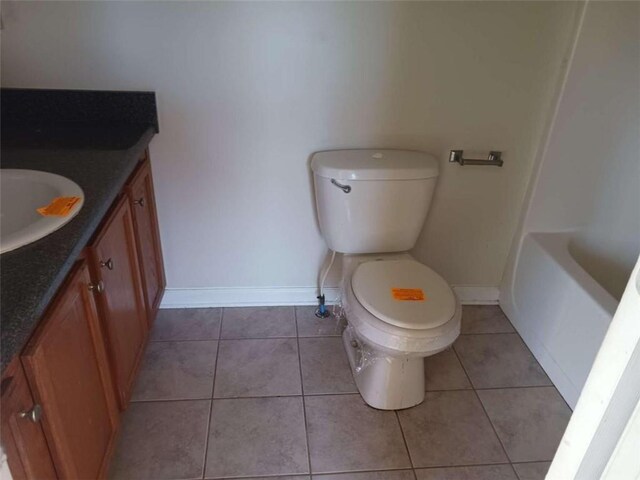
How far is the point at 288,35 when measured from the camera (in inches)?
65.2

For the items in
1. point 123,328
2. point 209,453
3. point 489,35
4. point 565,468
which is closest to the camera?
point 565,468

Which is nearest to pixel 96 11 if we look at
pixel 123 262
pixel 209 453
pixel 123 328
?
pixel 123 262

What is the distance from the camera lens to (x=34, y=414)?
2.87 feet

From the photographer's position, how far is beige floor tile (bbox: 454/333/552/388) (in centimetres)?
188

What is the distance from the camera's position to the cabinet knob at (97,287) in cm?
117

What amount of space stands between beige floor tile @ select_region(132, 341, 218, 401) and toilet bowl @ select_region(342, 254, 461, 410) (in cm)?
55

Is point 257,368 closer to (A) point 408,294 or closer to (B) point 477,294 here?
(A) point 408,294

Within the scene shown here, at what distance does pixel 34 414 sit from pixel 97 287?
38 centimetres

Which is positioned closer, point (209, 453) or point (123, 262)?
point (123, 262)

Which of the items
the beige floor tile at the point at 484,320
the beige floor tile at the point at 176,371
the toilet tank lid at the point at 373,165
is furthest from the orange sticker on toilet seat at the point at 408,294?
the beige floor tile at the point at 176,371

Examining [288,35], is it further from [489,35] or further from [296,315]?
[296,315]

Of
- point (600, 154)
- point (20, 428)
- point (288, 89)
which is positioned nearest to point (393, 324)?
point (288, 89)

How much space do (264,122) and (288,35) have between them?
0.31 meters

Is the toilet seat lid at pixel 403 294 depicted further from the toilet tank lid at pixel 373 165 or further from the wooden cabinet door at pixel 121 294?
→ the wooden cabinet door at pixel 121 294
